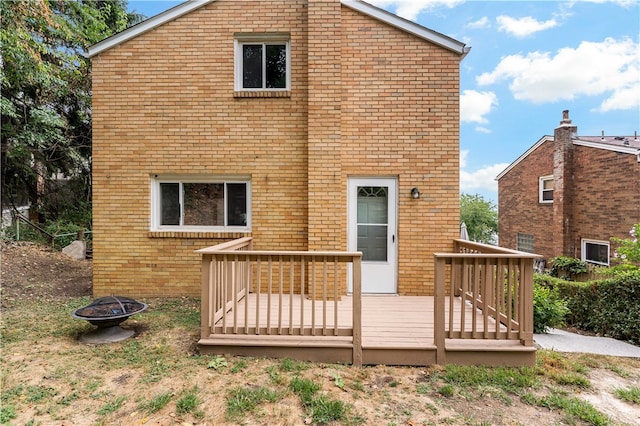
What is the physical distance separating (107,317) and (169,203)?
2.53 metres

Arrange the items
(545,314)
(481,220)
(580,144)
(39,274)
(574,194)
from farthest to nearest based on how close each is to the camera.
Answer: (481,220) → (574,194) → (580,144) → (39,274) → (545,314)

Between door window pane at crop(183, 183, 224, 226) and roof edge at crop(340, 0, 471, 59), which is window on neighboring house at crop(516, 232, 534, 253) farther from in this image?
door window pane at crop(183, 183, 224, 226)

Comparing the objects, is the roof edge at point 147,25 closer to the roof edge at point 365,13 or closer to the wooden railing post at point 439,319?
the roof edge at point 365,13

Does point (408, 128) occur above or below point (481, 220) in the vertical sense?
above

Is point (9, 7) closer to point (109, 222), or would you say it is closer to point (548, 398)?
point (109, 222)

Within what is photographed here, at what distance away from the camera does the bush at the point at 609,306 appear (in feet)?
15.6

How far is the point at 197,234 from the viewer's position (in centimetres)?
578

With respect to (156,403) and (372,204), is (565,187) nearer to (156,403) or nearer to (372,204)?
(372,204)

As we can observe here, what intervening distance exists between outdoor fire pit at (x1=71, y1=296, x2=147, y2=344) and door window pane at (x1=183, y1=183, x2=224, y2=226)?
199 centimetres

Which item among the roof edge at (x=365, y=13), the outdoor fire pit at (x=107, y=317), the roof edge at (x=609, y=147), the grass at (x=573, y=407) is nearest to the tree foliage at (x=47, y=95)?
the roof edge at (x=365, y=13)

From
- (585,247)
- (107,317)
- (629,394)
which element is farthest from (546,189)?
(107,317)

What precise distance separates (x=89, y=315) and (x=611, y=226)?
47.4ft

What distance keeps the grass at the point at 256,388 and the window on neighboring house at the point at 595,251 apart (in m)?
9.15

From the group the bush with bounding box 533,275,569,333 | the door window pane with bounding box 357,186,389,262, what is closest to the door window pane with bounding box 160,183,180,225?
the door window pane with bounding box 357,186,389,262
